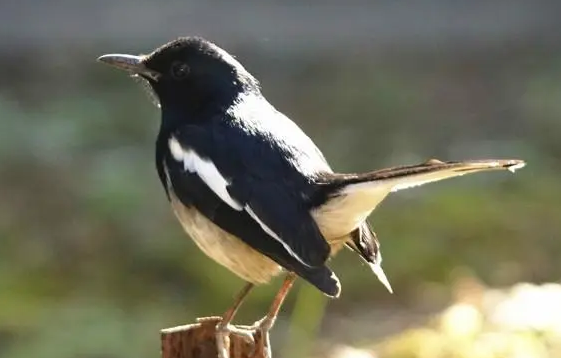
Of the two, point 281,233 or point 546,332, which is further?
point 546,332

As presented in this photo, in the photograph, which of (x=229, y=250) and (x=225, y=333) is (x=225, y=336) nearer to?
(x=225, y=333)

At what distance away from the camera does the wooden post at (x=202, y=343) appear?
7.27ft

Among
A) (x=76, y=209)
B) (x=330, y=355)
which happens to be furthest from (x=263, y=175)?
(x=76, y=209)

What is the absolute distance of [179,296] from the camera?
4.68 meters

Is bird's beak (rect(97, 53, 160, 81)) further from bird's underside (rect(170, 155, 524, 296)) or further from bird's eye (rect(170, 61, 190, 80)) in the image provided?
bird's underside (rect(170, 155, 524, 296))

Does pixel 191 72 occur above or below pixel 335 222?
above

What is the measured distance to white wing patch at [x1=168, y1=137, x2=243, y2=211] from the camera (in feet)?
7.05

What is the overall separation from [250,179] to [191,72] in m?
0.34

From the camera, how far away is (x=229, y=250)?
221 centimetres

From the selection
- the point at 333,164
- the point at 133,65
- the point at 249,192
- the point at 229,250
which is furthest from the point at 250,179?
the point at 333,164

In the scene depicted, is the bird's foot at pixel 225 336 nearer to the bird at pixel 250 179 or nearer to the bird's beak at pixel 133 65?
the bird at pixel 250 179

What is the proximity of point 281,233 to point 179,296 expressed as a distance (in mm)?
2659

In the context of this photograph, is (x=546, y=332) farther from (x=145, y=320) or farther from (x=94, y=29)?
(x=94, y=29)

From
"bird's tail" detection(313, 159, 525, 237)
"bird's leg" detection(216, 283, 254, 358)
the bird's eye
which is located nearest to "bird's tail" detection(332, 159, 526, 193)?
"bird's tail" detection(313, 159, 525, 237)
